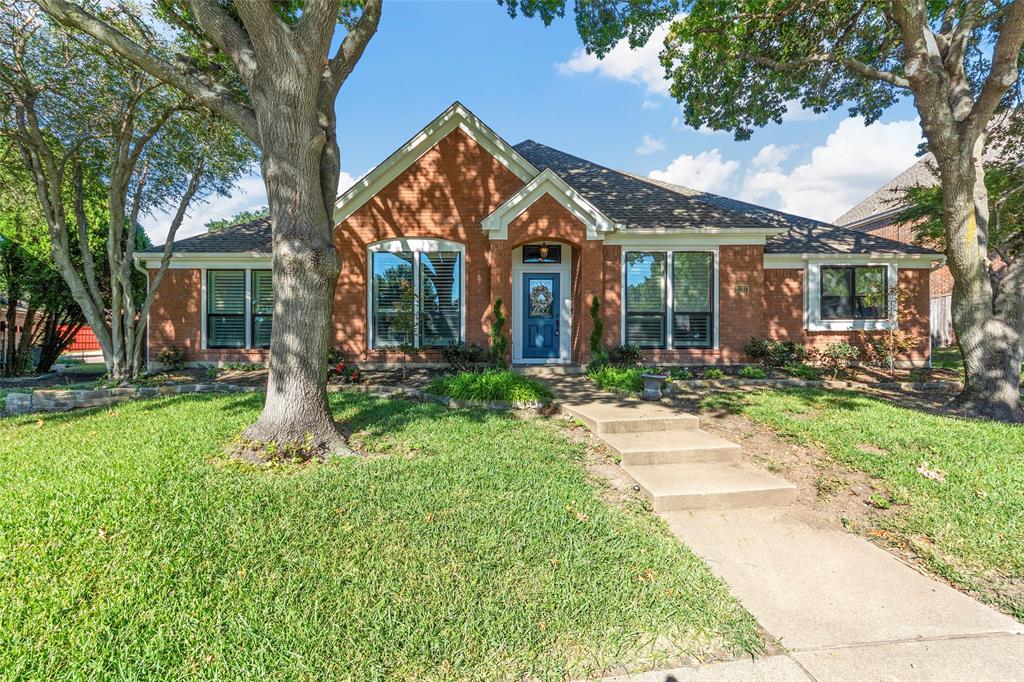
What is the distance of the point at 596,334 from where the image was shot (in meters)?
10.6

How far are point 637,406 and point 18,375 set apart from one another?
17127 mm

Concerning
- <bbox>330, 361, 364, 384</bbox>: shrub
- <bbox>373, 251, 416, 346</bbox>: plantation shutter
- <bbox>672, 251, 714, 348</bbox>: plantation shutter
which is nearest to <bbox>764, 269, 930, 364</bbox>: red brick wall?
<bbox>672, 251, 714, 348</bbox>: plantation shutter

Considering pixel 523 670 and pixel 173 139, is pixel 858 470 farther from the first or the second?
pixel 173 139

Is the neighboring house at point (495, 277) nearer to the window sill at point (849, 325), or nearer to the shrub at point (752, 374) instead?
the window sill at point (849, 325)

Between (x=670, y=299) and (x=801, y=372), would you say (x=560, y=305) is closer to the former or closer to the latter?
(x=670, y=299)

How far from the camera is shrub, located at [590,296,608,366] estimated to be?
10.5m

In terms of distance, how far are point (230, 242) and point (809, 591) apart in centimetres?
1432

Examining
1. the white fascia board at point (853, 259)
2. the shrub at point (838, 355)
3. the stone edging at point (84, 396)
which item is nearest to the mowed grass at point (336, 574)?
the stone edging at point (84, 396)

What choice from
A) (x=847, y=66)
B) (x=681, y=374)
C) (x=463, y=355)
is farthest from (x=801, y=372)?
(x=463, y=355)

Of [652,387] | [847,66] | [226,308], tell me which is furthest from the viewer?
[226,308]

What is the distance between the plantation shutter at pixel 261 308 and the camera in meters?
12.1

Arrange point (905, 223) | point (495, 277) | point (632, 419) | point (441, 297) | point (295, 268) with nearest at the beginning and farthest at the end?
point (295, 268)
point (632, 419)
point (495, 277)
point (441, 297)
point (905, 223)

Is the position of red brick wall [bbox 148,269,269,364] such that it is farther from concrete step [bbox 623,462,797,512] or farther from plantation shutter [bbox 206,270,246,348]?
concrete step [bbox 623,462,797,512]

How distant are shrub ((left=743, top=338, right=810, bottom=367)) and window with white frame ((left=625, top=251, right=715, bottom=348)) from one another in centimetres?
102
